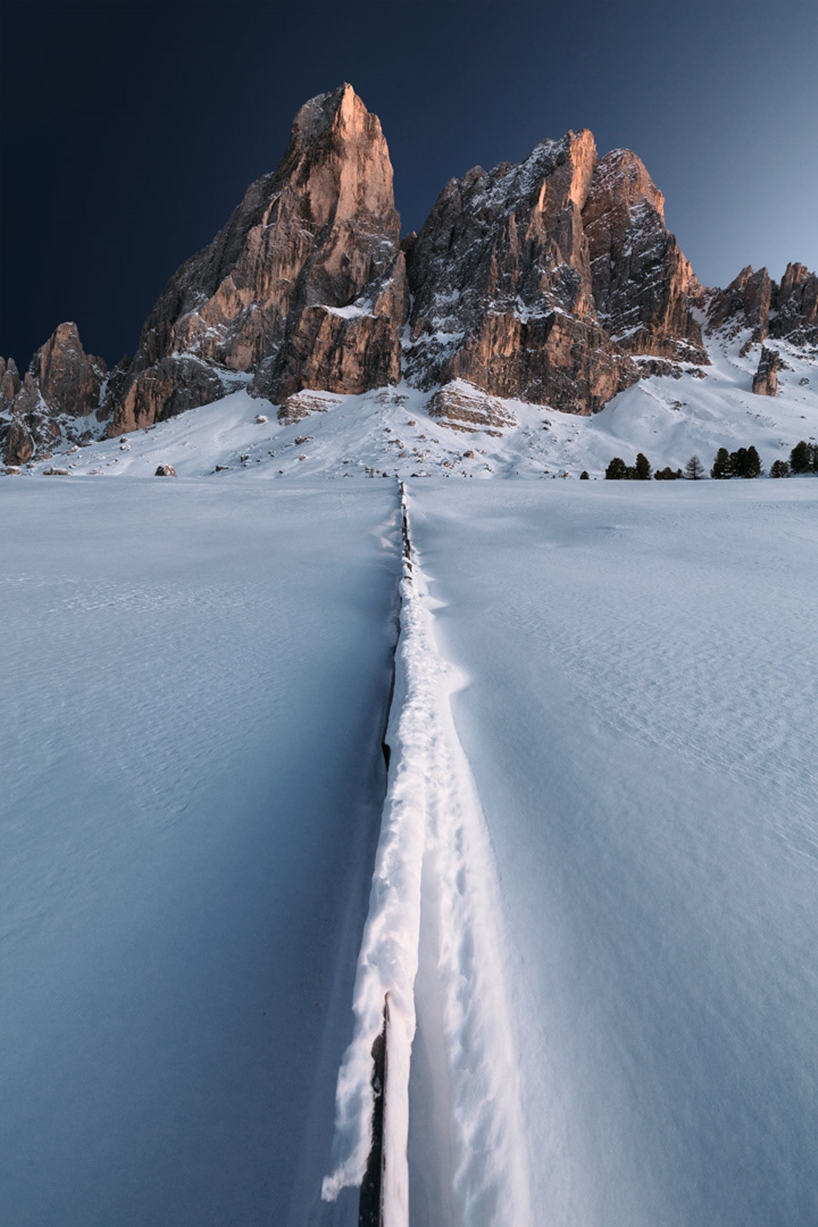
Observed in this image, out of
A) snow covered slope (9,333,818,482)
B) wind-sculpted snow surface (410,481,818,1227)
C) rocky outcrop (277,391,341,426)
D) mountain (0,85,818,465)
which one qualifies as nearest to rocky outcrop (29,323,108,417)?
mountain (0,85,818,465)

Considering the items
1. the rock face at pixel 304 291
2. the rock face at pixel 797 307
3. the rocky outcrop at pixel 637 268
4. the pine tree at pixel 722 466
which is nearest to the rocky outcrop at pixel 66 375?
the rock face at pixel 304 291

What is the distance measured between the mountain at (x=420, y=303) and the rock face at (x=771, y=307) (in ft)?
1.02

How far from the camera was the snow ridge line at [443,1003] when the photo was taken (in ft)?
2.64

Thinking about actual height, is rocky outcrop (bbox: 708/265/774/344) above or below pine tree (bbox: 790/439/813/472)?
above

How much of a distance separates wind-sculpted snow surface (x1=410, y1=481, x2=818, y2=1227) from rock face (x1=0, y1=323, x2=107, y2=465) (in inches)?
4669

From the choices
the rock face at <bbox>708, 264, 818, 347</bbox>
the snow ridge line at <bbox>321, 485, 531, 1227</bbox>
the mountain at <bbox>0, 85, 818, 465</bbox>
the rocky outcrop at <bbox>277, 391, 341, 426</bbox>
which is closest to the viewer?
the snow ridge line at <bbox>321, 485, 531, 1227</bbox>

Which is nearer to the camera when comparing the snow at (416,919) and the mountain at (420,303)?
the snow at (416,919)

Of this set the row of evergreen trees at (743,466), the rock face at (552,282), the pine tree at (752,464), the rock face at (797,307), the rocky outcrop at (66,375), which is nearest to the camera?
the pine tree at (752,464)

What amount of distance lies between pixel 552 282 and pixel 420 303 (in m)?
22.5

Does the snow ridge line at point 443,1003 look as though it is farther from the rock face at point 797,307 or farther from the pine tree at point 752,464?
the rock face at point 797,307

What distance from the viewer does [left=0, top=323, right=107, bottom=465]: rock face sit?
308 ft

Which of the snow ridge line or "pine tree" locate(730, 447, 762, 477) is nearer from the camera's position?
the snow ridge line

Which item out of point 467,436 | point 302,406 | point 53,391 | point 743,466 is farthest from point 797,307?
point 53,391

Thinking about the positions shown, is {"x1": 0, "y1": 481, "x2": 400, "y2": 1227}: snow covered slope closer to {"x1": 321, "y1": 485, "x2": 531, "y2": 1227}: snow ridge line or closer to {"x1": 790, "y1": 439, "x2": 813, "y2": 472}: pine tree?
{"x1": 321, "y1": 485, "x2": 531, "y2": 1227}: snow ridge line
